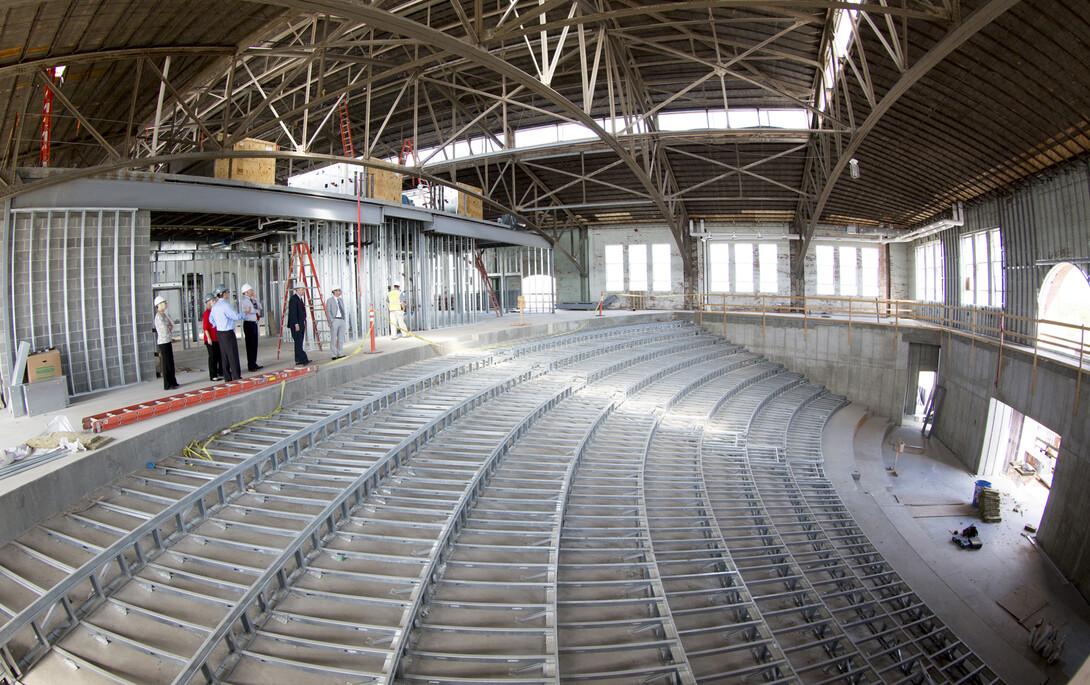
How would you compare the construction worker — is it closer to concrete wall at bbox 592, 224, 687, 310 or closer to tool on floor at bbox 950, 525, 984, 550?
tool on floor at bbox 950, 525, 984, 550

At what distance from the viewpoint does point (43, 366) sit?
325 inches

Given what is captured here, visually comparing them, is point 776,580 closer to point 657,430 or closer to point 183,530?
point 657,430

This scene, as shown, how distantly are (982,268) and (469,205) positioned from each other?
1945 cm

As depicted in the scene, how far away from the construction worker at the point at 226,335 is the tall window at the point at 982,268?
74.5ft

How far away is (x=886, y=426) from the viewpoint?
1888cm

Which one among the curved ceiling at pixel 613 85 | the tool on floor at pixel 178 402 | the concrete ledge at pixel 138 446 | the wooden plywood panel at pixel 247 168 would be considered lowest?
the concrete ledge at pixel 138 446

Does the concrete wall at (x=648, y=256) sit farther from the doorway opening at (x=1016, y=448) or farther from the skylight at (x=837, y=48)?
the doorway opening at (x=1016, y=448)

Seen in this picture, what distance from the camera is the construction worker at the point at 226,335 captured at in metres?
8.52

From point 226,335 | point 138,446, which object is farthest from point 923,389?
point 138,446

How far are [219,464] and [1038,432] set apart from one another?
64.3 ft

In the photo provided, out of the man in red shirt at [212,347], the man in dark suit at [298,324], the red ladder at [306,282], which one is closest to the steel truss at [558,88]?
the red ladder at [306,282]

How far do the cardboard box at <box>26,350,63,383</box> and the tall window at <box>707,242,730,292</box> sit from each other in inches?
1041

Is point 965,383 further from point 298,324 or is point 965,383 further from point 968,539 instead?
point 298,324

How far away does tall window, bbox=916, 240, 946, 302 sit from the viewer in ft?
77.3
